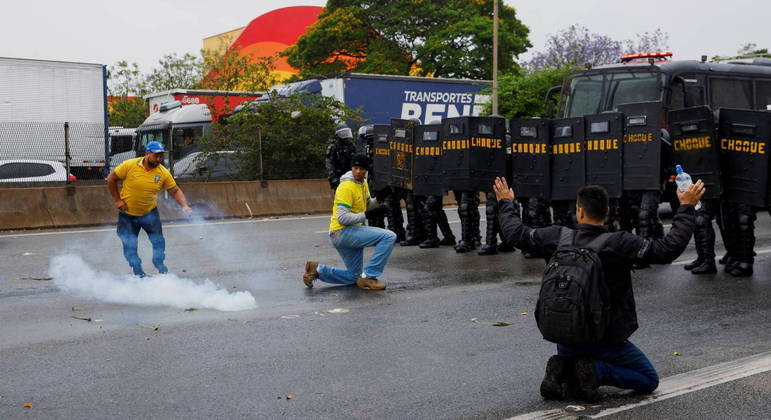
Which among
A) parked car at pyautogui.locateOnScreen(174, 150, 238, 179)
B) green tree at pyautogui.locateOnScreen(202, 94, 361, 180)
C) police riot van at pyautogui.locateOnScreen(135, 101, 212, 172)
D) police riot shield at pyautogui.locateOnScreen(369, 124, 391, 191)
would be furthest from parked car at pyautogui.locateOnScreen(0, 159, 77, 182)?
police riot shield at pyautogui.locateOnScreen(369, 124, 391, 191)

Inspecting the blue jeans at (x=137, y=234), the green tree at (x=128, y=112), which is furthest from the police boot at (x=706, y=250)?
the green tree at (x=128, y=112)

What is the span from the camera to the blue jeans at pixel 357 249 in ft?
29.7

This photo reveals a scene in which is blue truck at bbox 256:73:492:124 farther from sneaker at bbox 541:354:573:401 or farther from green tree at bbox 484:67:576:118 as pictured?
sneaker at bbox 541:354:573:401

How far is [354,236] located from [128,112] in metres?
40.4

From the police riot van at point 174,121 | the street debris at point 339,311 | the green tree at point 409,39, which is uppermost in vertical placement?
the green tree at point 409,39

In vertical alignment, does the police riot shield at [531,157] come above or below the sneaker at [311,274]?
above

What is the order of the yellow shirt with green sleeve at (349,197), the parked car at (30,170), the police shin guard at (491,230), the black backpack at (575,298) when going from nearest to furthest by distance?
the black backpack at (575,298) → the yellow shirt with green sleeve at (349,197) → the police shin guard at (491,230) → the parked car at (30,170)

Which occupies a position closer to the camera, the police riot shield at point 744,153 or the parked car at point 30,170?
the police riot shield at point 744,153

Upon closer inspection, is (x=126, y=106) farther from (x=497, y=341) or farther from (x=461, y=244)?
(x=497, y=341)

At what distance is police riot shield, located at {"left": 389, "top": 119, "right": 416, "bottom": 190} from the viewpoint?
42.9 feet

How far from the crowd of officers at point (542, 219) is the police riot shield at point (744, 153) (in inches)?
8.9

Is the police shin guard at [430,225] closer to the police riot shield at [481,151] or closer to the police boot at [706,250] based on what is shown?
the police riot shield at [481,151]

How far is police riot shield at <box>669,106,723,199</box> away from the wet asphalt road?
1.13 m

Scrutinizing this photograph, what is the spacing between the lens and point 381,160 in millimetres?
13797
